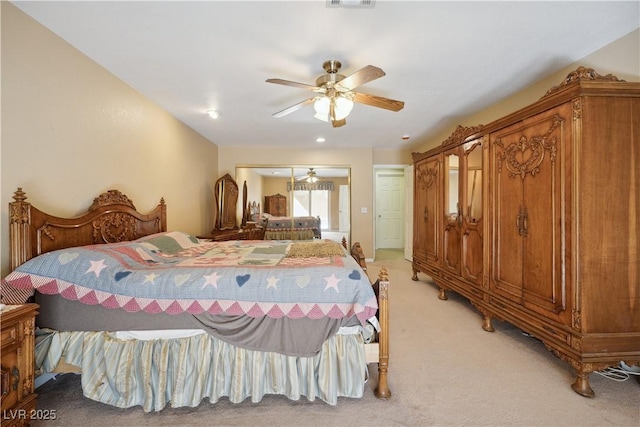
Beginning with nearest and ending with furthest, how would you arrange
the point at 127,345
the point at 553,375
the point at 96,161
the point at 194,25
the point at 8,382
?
the point at 8,382
the point at 127,345
the point at 194,25
the point at 553,375
the point at 96,161

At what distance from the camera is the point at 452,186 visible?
3.11 m

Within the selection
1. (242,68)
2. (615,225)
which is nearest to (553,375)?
(615,225)

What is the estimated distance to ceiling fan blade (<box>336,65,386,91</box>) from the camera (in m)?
1.69

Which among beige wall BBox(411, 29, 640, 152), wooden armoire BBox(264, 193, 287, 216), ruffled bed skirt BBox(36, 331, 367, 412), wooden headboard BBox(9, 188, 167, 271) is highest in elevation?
beige wall BBox(411, 29, 640, 152)

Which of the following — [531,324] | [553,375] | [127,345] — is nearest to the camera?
[127,345]

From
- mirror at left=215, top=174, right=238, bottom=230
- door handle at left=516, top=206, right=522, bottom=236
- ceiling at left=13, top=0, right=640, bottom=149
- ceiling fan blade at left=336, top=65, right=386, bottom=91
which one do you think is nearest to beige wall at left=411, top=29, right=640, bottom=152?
ceiling at left=13, top=0, right=640, bottom=149

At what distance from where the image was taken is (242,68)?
2250 millimetres

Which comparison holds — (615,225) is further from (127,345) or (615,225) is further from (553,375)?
(127,345)

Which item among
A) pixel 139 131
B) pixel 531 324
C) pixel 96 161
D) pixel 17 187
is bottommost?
pixel 531 324

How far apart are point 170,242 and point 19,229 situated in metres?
1.06

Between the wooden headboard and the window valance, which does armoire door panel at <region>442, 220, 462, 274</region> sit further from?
the wooden headboard

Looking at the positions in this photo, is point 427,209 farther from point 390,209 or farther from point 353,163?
point 390,209

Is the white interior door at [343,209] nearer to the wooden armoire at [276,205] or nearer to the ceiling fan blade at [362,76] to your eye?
the wooden armoire at [276,205]

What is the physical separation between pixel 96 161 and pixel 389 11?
2528 millimetres
